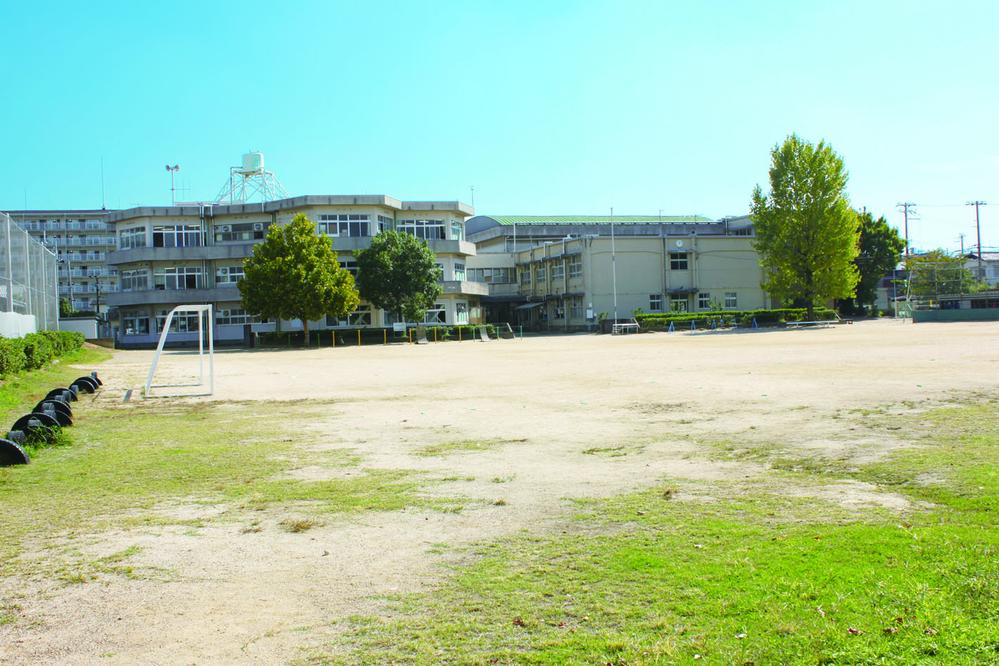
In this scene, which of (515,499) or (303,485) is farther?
(303,485)

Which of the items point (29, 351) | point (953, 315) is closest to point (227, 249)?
point (29, 351)

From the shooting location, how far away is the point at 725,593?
4508 mm

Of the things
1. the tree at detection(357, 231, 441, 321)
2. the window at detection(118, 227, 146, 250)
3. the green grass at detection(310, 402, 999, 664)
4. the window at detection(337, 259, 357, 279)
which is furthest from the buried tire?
the window at detection(118, 227, 146, 250)

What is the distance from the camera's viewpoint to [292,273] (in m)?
51.7

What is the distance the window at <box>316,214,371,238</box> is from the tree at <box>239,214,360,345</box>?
925 centimetres

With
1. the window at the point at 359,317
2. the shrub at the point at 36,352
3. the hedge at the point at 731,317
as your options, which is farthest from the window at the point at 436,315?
the shrub at the point at 36,352

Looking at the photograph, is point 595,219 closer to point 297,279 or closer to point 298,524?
point 297,279

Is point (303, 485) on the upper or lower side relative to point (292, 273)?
lower

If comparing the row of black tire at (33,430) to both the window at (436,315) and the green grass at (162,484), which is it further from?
the window at (436,315)

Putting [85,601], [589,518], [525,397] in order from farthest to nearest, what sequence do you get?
[525,397] < [589,518] < [85,601]

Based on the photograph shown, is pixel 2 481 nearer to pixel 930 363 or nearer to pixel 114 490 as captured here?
pixel 114 490

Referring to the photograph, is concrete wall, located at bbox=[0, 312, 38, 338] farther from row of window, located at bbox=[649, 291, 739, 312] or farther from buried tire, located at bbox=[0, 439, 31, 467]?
row of window, located at bbox=[649, 291, 739, 312]

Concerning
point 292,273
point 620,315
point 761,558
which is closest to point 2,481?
point 761,558

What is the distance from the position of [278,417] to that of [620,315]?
59.6 m
